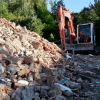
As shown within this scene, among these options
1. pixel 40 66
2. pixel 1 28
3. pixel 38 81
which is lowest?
pixel 38 81

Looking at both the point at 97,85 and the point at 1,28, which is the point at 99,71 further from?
the point at 1,28

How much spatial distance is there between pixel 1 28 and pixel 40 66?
287 centimetres

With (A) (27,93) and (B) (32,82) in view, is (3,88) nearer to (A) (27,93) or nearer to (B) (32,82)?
(A) (27,93)

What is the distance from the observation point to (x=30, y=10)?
23578 mm

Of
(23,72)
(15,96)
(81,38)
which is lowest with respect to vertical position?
(15,96)

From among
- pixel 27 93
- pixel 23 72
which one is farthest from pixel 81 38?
pixel 27 93

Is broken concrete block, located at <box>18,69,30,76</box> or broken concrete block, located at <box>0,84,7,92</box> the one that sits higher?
broken concrete block, located at <box>18,69,30,76</box>

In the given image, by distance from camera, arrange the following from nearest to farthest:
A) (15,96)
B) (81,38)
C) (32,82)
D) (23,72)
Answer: (15,96) → (32,82) → (23,72) → (81,38)

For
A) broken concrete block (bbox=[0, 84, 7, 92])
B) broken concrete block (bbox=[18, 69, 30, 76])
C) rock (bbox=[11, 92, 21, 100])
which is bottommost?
rock (bbox=[11, 92, 21, 100])

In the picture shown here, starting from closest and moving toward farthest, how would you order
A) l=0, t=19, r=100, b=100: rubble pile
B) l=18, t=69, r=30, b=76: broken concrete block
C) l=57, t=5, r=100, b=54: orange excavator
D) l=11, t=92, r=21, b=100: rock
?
l=11, t=92, r=21, b=100: rock, l=0, t=19, r=100, b=100: rubble pile, l=18, t=69, r=30, b=76: broken concrete block, l=57, t=5, r=100, b=54: orange excavator

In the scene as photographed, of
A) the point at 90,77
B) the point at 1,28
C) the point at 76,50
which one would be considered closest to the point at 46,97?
the point at 90,77

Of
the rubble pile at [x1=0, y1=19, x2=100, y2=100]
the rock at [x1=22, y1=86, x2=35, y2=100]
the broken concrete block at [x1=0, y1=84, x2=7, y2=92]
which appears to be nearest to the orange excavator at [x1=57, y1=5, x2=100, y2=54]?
the rubble pile at [x1=0, y1=19, x2=100, y2=100]

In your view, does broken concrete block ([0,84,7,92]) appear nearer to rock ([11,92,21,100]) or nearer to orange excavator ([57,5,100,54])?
rock ([11,92,21,100])

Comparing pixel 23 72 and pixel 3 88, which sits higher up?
pixel 23 72
